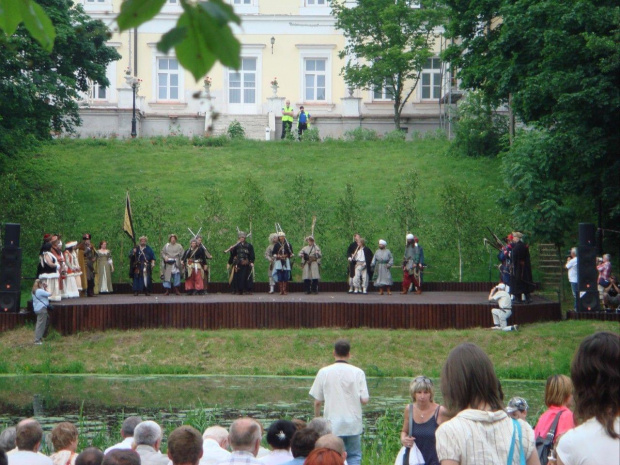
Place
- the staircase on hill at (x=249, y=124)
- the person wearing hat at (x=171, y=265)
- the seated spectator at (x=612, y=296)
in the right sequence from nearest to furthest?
1. the seated spectator at (x=612, y=296)
2. the person wearing hat at (x=171, y=265)
3. the staircase on hill at (x=249, y=124)

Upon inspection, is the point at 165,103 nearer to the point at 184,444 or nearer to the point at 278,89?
the point at 278,89

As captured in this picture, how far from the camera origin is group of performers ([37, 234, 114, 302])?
23.4 m

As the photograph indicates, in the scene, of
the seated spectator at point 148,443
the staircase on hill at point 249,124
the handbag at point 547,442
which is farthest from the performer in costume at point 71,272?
the staircase on hill at point 249,124

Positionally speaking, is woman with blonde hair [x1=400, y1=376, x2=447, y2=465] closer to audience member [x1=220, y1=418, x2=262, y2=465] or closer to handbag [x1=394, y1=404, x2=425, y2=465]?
handbag [x1=394, y1=404, x2=425, y2=465]

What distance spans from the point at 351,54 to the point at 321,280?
23225mm

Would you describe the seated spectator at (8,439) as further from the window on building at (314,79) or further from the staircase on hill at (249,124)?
the window on building at (314,79)

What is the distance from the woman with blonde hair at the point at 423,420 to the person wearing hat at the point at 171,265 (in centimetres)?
1957

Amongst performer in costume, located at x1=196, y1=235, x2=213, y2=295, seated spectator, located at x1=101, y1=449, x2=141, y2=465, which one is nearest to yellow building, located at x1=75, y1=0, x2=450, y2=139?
performer in costume, located at x1=196, y1=235, x2=213, y2=295

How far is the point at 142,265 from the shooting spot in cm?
2638

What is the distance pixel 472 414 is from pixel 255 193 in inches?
1042

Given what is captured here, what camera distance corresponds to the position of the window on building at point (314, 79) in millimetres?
53156

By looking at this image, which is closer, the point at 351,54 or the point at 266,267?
the point at 266,267

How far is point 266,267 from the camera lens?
31125 millimetres

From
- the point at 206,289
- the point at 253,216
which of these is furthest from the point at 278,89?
the point at 206,289
